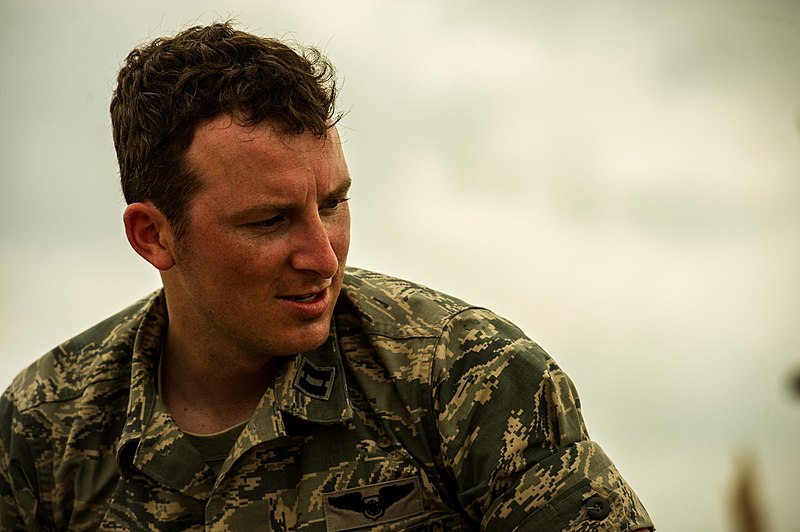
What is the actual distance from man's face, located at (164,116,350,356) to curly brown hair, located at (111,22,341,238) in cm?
3

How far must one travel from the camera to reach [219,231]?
2166mm

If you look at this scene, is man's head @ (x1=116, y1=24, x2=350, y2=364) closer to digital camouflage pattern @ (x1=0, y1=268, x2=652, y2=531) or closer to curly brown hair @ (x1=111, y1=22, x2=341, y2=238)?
curly brown hair @ (x1=111, y1=22, x2=341, y2=238)

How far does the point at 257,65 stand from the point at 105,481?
0.92 meters

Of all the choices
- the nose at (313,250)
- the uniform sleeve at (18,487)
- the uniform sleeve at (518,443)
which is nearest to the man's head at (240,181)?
the nose at (313,250)

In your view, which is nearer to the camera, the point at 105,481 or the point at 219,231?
the point at 219,231

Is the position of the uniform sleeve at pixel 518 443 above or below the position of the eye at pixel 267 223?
below

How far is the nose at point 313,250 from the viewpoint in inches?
84.2

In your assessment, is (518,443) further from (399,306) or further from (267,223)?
(267,223)

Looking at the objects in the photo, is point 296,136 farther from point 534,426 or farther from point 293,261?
point 534,426

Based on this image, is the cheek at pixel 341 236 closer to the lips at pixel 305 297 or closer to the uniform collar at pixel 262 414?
the lips at pixel 305 297

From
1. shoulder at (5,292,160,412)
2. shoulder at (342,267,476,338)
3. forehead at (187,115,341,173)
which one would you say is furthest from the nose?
shoulder at (5,292,160,412)

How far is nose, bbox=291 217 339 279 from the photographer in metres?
2.14

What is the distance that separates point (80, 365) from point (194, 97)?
0.75 m

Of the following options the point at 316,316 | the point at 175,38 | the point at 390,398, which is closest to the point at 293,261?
the point at 316,316
